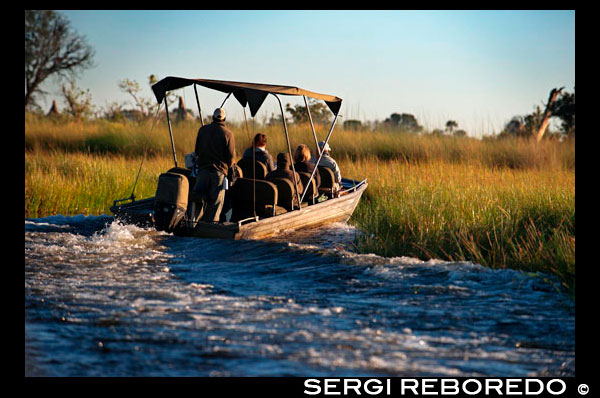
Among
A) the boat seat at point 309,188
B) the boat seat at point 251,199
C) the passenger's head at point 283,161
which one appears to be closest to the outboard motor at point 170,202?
the boat seat at point 251,199

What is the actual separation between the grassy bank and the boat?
1.01 meters

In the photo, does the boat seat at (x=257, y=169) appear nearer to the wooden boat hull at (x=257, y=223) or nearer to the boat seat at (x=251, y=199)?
the boat seat at (x=251, y=199)

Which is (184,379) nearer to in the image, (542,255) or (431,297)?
(431,297)

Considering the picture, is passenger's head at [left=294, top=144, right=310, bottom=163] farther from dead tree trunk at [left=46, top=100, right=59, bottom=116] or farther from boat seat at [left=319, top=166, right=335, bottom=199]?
dead tree trunk at [left=46, top=100, right=59, bottom=116]

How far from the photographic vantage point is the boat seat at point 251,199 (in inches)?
424

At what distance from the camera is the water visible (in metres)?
5.57

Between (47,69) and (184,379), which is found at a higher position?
(47,69)

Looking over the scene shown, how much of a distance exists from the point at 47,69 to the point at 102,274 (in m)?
37.3

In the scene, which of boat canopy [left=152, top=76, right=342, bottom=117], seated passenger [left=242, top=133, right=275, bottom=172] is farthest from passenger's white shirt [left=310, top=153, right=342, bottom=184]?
seated passenger [left=242, top=133, right=275, bottom=172]

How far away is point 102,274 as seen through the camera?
8367 mm

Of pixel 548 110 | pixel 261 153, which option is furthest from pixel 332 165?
pixel 548 110

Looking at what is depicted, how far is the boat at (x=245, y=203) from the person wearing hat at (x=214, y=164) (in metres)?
0.18

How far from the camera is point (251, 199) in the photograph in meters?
11.0

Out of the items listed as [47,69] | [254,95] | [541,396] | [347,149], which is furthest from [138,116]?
[541,396]
